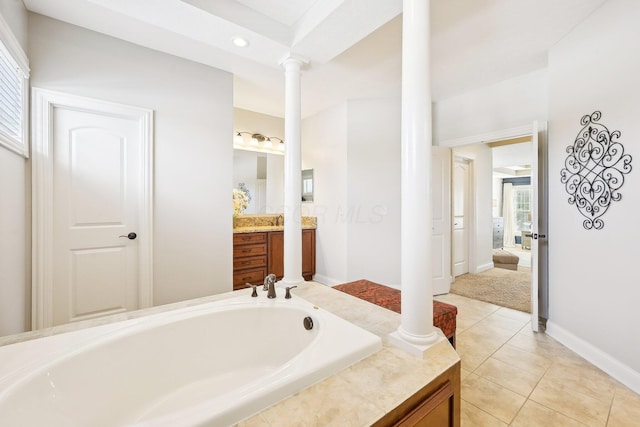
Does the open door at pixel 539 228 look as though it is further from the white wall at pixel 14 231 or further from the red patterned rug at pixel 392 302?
the white wall at pixel 14 231

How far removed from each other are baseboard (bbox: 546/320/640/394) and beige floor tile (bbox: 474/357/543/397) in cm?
45

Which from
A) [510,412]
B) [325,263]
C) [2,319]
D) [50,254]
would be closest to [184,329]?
Answer: [2,319]

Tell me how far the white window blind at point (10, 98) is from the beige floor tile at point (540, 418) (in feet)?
10.7

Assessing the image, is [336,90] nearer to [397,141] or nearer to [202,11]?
[397,141]

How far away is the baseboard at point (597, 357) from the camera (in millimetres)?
1618

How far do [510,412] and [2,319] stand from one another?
2957 millimetres

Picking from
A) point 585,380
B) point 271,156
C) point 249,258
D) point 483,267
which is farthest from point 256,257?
point 483,267

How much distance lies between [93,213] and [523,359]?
3.56 meters

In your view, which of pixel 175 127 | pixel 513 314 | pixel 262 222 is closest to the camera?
pixel 175 127

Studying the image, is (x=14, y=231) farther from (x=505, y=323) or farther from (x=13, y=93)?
(x=505, y=323)

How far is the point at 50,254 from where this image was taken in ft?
6.35

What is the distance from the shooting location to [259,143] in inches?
153

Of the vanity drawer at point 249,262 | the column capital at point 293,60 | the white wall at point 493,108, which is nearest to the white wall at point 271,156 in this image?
the vanity drawer at point 249,262

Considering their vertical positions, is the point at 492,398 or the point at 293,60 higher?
the point at 293,60
